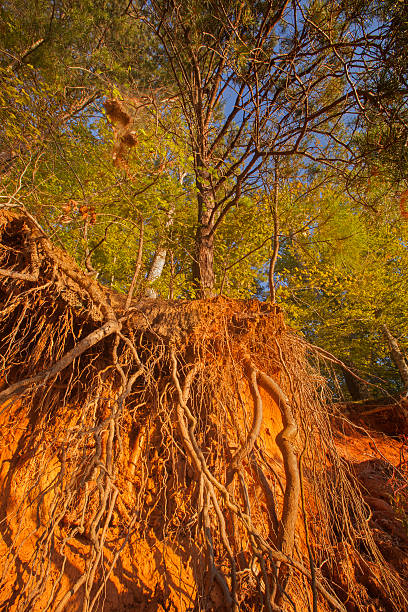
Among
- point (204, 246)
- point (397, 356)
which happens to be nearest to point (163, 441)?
point (204, 246)

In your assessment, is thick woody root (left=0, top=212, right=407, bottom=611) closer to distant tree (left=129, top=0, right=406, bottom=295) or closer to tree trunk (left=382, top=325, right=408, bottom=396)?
distant tree (left=129, top=0, right=406, bottom=295)

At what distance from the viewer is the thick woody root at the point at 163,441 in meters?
1.81

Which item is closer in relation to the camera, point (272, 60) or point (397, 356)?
point (272, 60)

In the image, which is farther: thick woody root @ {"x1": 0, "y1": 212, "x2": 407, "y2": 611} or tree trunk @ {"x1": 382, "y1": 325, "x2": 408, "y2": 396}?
tree trunk @ {"x1": 382, "y1": 325, "x2": 408, "y2": 396}

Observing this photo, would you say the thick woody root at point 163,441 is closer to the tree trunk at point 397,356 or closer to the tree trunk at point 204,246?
the tree trunk at point 204,246

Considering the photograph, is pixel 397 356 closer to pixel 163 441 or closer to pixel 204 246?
pixel 204 246

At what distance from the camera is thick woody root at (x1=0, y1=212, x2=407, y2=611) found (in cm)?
181

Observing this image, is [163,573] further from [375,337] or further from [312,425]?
[375,337]

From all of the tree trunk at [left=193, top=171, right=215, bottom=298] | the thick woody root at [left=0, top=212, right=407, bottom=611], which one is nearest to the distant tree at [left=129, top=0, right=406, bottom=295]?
the tree trunk at [left=193, top=171, right=215, bottom=298]

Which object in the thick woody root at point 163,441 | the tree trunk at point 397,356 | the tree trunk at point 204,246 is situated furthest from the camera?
the tree trunk at point 397,356

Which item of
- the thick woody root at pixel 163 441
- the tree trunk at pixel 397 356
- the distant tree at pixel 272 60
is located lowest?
the thick woody root at pixel 163 441

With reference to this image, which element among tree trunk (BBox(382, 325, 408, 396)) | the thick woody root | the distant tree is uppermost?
the distant tree

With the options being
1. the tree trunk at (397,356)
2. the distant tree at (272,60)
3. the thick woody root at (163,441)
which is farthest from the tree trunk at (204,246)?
the tree trunk at (397,356)

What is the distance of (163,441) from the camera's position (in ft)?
7.34
